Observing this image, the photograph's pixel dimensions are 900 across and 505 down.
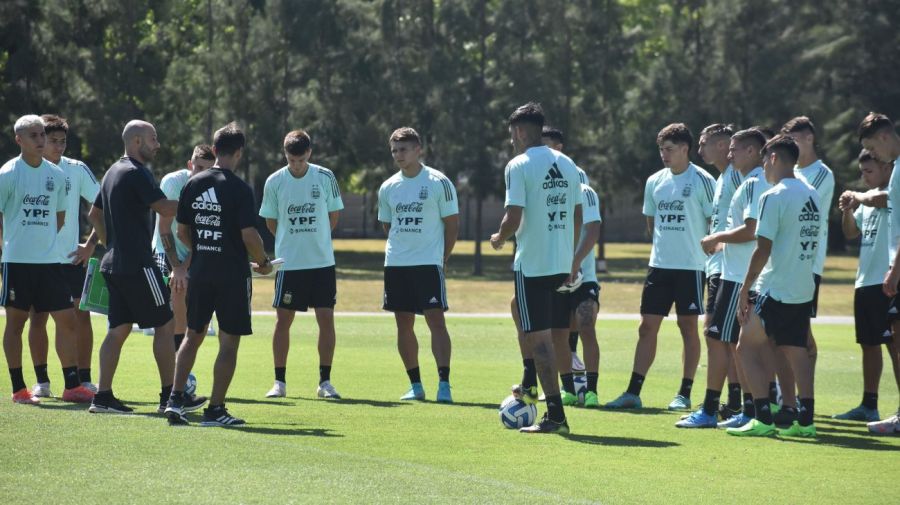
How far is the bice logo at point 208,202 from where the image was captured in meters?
9.02

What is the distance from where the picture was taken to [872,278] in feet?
35.2

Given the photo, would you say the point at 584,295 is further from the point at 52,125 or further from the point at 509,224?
the point at 52,125

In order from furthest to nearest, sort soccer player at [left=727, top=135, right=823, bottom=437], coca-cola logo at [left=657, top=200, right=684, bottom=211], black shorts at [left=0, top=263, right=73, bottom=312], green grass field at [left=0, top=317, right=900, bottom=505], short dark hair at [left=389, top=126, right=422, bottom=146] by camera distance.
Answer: short dark hair at [left=389, top=126, right=422, bottom=146] → coca-cola logo at [left=657, top=200, right=684, bottom=211] → black shorts at [left=0, top=263, right=73, bottom=312] → soccer player at [left=727, top=135, right=823, bottom=437] → green grass field at [left=0, top=317, right=900, bottom=505]

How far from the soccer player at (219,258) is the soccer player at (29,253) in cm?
193

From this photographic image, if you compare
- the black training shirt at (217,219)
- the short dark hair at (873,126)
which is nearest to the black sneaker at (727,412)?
the short dark hair at (873,126)

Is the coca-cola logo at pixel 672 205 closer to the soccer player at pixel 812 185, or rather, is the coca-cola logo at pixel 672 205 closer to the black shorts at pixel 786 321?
the soccer player at pixel 812 185

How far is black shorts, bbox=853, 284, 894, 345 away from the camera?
10.6m

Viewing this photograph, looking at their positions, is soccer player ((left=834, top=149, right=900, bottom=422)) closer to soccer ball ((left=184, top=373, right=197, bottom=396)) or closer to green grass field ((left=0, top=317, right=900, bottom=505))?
green grass field ((left=0, top=317, right=900, bottom=505))

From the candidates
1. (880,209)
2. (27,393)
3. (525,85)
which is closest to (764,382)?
(880,209)

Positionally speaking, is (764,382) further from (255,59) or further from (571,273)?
(255,59)

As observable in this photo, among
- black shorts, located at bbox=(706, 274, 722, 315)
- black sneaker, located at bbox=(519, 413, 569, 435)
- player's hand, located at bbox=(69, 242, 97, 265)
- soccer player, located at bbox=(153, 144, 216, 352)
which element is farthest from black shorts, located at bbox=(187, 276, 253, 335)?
black shorts, located at bbox=(706, 274, 722, 315)

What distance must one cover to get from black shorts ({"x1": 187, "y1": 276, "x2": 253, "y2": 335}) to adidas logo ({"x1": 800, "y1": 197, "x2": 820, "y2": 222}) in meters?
4.14

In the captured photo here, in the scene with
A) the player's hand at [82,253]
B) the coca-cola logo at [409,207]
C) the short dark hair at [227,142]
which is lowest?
the player's hand at [82,253]

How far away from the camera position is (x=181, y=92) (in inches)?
1688
